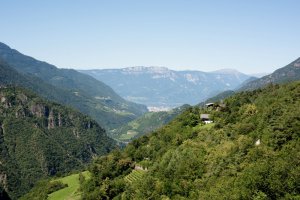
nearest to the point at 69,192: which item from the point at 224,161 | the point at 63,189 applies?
the point at 63,189

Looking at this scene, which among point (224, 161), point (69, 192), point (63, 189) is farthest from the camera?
point (63, 189)

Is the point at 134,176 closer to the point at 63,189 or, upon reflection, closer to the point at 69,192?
the point at 69,192

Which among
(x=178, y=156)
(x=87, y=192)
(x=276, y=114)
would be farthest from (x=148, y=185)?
(x=87, y=192)

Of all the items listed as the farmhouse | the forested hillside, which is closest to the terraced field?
the forested hillside

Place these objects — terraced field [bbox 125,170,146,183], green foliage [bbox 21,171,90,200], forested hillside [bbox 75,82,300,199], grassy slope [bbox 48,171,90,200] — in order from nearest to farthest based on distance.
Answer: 1. forested hillside [bbox 75,82,300,199]
2. terraced field [bbox 125,170,146,183]
3. grassy slope [bbox 48,171,90,200]
4. green foliage [bbox 21,171,90,200]

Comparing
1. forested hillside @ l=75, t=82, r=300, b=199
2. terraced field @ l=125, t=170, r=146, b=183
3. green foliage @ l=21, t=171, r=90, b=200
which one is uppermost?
forested hillside @ l=75, t=82, r=300, b=199

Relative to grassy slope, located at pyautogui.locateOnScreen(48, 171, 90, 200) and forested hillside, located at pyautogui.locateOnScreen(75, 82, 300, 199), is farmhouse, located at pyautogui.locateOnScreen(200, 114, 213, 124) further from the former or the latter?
grassy slope, located at pyautogui.locateOnScreen(48, 171, 90, 200)

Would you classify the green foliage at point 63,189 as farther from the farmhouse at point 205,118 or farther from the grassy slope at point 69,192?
the farmhouse at point 205,118

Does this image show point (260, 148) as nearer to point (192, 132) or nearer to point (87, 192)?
point (192, 132)
